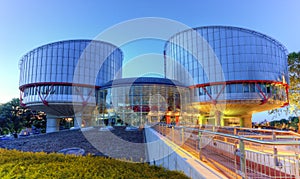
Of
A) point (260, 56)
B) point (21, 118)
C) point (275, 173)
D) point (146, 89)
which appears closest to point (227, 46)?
point (260, 56)

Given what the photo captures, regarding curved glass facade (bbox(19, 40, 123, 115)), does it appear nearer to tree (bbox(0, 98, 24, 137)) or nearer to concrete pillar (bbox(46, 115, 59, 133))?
tree (bbox(0, 98, 24, 137))

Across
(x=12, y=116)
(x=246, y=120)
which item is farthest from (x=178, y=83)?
(x=12, y=116)

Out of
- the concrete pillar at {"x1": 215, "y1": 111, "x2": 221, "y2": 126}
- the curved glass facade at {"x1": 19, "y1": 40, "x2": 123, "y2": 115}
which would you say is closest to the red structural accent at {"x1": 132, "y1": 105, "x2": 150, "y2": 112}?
the curved glass facade at {"x1": 19, "y1": 40, "x2": 123, "y2": 115}

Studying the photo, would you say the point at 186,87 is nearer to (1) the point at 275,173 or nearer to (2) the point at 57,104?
(2) the point at 57,104

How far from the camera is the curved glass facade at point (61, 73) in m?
42.6

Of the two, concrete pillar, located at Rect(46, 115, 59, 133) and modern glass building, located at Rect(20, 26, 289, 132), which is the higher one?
modern glass building, located at Rect(20, 26, 289, 132)

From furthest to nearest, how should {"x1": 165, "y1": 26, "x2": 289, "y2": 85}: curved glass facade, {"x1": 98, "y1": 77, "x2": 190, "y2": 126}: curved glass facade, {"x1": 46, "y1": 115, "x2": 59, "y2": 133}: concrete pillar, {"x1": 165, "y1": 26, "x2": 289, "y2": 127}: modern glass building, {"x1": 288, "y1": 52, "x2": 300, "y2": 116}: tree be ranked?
{"x1": 46, "y1": 115, "x2": 59, "y2": 133}: concrete pillar, {"x1": 165, "y1": 26, "x2": 289, "y2": 85}: curved glass facade, {"x1": 165, "y1": 26, "x2": 289, "y2": 127}: modern glass building, {"x1": 98, "y1": 77, "x2": 190, "y2": 126}: curved glass facade, {"x1": 288, "y1": 52, "x2": 300, "y2": 116}: tree

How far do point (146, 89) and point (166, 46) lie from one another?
20.7 metres

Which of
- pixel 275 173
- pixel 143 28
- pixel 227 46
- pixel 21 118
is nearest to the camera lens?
pixel 275 173

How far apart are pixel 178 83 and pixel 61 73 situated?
942 inches

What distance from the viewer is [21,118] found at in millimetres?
50344

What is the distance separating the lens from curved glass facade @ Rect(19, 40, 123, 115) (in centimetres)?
4256

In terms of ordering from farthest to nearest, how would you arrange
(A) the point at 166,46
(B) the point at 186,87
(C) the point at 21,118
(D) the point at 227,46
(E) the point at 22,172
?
1. (A) the point at 166,46
2. (C) the point at 21,118
3. (B) the point at 186,87
4. (D) the point at 227,46
5. (E) the point at 22,172

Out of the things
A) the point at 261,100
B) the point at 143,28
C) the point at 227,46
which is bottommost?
the point at 261,100
